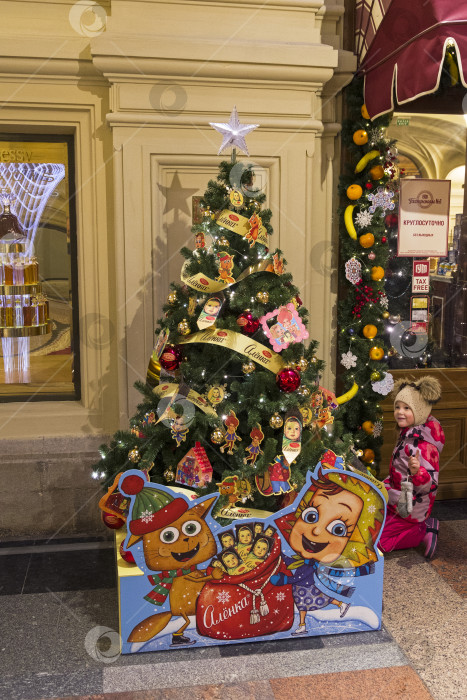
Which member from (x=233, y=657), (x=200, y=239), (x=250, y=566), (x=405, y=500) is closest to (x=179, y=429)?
(x=250, y=566)

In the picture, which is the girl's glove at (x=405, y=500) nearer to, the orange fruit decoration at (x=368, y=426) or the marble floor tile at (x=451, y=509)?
the orange fruit decoration at (x=368, y=426)

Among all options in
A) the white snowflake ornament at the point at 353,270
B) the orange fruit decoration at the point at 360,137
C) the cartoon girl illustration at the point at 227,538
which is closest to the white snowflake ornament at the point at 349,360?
the white snowflake ornament at the point at 353,270

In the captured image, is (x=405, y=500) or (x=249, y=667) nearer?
(x=249, y=667)

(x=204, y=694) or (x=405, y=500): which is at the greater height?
(x=405, y=500)

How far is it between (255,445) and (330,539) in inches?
25.8

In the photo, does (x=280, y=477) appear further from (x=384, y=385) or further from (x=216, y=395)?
(x=384, y=385)

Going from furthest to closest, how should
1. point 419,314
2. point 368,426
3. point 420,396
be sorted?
point 419,314
point 368,426
point 420,396

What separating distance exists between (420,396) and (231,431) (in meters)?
1.63

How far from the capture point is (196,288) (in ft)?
13.4

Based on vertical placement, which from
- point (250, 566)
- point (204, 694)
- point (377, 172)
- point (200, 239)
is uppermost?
point (377, 172)

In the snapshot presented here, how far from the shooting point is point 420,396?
16.4ft

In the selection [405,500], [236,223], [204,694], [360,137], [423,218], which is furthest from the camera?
[423,218]

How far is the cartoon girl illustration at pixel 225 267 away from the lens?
3973 mm

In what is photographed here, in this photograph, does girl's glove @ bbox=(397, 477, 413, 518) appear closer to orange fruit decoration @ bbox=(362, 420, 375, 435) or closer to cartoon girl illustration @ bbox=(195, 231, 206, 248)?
orange fruit decoration @ bbox=(362, 420, 375, 435)
